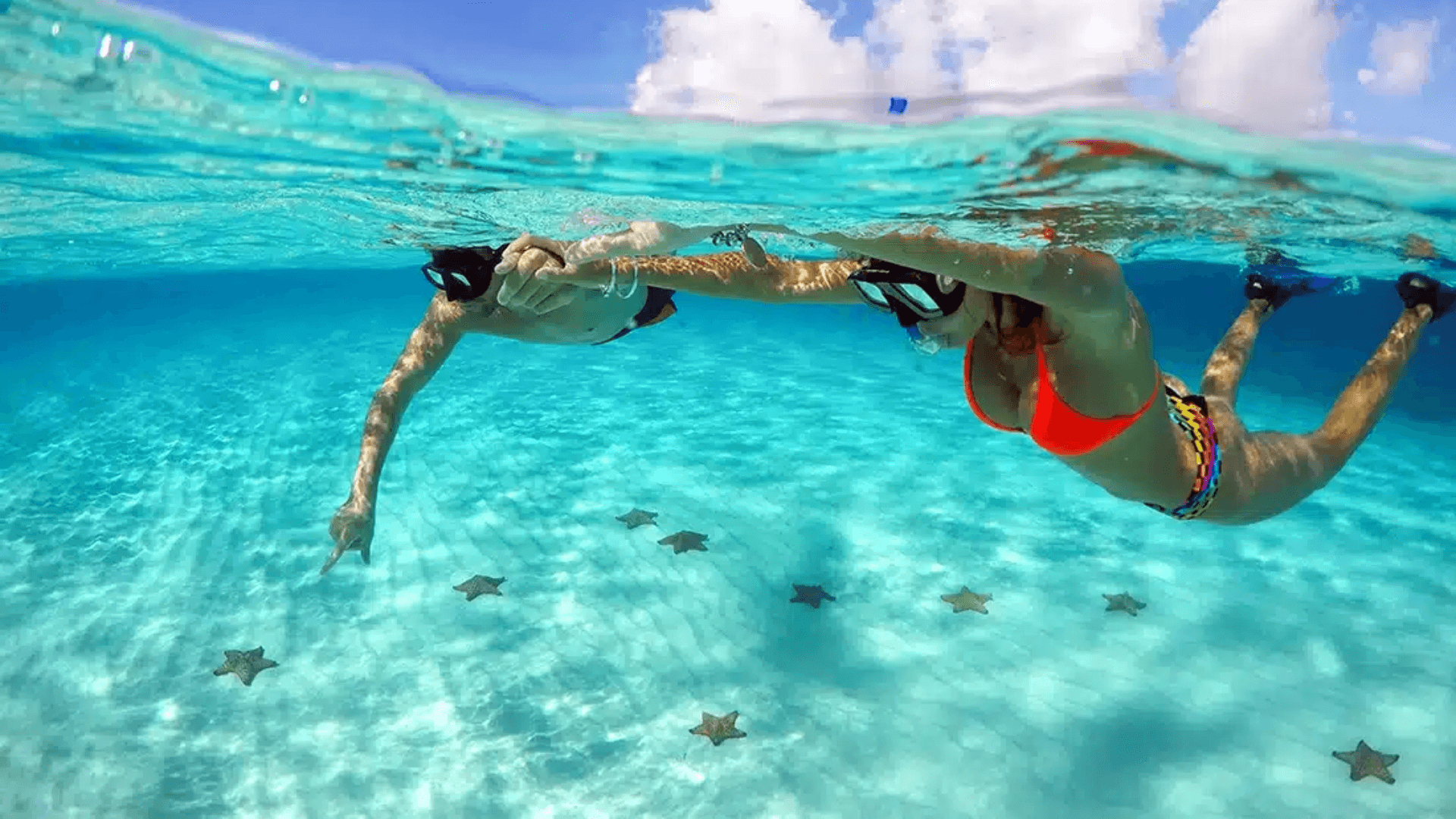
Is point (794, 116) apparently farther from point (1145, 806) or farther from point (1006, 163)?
point (1145, 806)

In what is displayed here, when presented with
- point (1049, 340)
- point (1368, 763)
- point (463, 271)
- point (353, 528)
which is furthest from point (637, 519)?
point (1368, 763)

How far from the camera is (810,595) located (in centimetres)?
834

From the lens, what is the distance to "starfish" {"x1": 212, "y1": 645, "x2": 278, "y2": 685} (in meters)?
7.23

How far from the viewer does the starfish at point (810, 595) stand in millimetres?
8312

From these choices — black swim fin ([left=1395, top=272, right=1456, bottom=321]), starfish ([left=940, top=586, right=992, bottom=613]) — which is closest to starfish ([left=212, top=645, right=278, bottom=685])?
starfish ([left=940, top=586, right=992, bottom=613])

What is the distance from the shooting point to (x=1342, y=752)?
20.0 ft

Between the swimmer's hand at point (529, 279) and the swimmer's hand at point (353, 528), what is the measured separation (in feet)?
8.44

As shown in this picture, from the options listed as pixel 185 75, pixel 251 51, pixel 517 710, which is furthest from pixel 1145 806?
pixel 185 75

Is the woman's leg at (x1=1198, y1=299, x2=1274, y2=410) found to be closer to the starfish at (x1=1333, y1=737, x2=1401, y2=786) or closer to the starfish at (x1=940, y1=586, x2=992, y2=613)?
the starfish at (x1=1333, y1=737, x2=1401, y2=786)

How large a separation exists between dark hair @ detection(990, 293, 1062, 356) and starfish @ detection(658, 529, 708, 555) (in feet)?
18.9

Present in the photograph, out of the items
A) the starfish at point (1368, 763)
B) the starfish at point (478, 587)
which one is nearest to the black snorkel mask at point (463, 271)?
the starfish at point (478, 587)

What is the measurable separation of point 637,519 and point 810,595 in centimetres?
289

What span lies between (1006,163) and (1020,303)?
4327 mm

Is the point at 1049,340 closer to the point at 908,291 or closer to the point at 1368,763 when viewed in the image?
the point at 908,291
